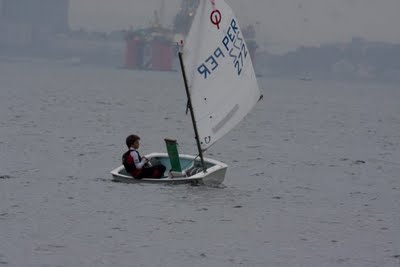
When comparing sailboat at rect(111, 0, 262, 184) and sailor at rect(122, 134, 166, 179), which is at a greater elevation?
sailboat at rect(111, 0, 262, 184)

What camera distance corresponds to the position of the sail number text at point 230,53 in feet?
96.7

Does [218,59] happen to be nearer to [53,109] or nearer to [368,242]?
[368,242]

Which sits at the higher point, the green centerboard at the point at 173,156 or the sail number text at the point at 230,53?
the sail number text at the point at 230,53

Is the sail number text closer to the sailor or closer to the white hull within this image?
the white hull

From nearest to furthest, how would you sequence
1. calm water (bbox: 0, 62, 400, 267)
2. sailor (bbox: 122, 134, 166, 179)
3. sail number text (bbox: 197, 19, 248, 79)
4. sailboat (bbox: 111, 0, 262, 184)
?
1. calm water (bbox: 0, 62, 400, 267)
2. sailor (bbox: 122, 134, 166, 179)
3. sailboat (bbox: 111, 0, 262, 184)
4. sail number text (bbox: 197, 19, 248, 79)

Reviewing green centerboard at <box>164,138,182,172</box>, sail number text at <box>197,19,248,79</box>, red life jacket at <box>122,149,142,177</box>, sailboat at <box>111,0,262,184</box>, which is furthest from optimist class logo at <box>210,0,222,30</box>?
red life jacket at <box>122,149,142,177</box>

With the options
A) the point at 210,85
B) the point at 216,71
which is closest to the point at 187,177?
the point at 210,85

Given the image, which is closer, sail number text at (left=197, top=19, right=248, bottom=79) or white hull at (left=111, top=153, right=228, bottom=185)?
white hull at (left=111, top=153, right=228, bottom=185)

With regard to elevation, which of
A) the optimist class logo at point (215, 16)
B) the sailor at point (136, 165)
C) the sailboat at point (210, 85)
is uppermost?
the optimist class logo at point (215, 16)

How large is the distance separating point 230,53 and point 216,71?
30.4 inches

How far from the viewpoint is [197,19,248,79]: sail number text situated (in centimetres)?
2947

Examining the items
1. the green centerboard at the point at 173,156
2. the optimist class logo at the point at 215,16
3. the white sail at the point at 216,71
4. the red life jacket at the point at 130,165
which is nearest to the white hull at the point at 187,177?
the red life jacket at the point at 130,165

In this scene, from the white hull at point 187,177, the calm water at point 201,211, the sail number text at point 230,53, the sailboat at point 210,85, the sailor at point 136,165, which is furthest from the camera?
the sail number text at point 230,53

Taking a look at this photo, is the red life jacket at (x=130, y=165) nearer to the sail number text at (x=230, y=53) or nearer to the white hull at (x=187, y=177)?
the white hull at (x=187, y=177)
